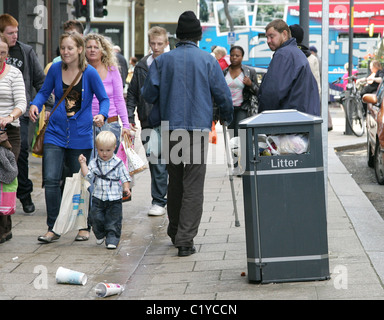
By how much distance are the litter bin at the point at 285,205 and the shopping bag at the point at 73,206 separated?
2348 mm

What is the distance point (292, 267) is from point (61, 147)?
111 inches

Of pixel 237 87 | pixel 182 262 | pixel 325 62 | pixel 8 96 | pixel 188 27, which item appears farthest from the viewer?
pixel 237 87

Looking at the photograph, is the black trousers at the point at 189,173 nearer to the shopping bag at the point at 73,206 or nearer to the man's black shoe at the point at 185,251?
the man's black shoe at the point at 185,251

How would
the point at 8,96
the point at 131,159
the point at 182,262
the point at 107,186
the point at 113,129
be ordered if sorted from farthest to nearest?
the point at 131,159 → the point at 113,129 → the point at 8,96 → the point at 107,186 → the point at 182,262

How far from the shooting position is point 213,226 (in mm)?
8523

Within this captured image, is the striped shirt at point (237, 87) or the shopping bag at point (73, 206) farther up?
the striped shirt at point (237, 87)

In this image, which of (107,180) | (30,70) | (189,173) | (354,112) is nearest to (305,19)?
(189,173)

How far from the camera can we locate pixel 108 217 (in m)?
7.53

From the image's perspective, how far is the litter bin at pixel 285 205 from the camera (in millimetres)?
5863

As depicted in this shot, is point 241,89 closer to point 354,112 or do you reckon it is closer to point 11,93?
point 11,93

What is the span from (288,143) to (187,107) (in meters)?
1.40

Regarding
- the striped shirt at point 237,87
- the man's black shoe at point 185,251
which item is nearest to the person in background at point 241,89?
the striped shirt at point 237,87

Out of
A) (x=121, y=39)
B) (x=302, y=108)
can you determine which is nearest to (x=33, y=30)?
(x=302, y=108)
